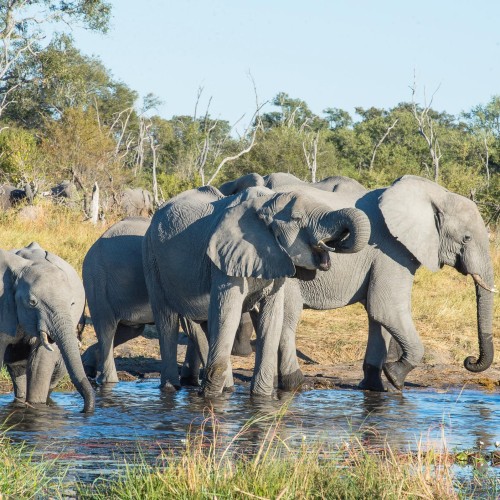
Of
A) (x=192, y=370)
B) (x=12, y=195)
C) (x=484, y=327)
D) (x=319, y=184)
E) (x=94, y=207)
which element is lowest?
(x=192, y=370)

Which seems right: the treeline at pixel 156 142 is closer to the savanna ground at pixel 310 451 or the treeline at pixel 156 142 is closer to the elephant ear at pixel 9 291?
the savanna ground at pixel 310 451

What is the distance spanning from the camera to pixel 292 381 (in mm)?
9086

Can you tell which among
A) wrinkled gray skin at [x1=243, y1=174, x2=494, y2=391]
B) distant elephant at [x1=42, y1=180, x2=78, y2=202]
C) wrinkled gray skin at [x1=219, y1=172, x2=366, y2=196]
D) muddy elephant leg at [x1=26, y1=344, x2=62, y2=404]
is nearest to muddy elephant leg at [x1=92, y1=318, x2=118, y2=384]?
wrinkled gray skin at [x1=243, y1=174, x2=494, y2=391]

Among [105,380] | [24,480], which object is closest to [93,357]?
[105,380]

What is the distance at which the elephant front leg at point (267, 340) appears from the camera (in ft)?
27.6

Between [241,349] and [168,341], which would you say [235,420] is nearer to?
[168,341]

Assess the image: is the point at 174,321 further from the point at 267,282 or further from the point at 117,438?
the point at 117,438

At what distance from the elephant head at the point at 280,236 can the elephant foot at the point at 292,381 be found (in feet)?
4.38

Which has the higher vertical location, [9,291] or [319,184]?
[319,184]

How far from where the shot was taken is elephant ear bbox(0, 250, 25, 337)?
7.51 metres

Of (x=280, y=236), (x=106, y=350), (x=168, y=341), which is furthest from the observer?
(x=106, y=350)

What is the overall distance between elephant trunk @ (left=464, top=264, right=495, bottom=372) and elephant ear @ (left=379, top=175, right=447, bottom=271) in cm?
43

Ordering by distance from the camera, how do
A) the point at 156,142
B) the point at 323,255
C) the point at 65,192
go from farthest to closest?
1. the point at 156,142
2. the point at 65,192
3. the point at 323,255

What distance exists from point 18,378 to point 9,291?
0.85 metres
